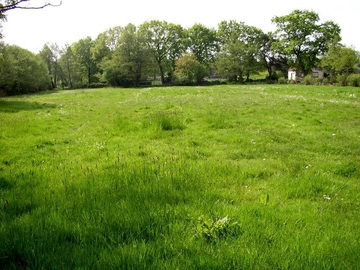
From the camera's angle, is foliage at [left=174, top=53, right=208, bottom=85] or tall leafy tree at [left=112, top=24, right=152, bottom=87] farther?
foliage at [left=174, top=53, right=208, bottom=85]

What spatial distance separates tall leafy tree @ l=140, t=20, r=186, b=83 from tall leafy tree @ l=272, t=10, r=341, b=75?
112 feet

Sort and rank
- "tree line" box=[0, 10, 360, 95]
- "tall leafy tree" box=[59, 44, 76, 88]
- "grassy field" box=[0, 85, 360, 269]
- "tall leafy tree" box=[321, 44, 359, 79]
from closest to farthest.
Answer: "grassy field" box=[0, 85, 360, 269] → "tall leafy tree" box=[321, 44, 359, 79] → "tree line" box=[0, 10, 360, 95] → "tall leafy tree" box=[59, 44, 76, 88]

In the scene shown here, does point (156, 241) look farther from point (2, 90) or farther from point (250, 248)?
point (2, 90)

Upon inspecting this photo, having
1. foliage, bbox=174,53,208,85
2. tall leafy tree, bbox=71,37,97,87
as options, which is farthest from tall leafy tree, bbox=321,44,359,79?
tall leafy tree, bbox=71,37,97,87

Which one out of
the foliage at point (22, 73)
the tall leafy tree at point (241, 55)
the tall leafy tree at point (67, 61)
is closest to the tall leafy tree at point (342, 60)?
the tall leafy tree at point (241, 55)

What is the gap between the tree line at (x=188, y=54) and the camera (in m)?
61.6

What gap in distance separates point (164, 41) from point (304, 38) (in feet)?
152

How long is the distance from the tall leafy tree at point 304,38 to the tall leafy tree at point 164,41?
34178 mm

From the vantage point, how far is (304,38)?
72.9 metres

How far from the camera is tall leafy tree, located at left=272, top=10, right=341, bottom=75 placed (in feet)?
233

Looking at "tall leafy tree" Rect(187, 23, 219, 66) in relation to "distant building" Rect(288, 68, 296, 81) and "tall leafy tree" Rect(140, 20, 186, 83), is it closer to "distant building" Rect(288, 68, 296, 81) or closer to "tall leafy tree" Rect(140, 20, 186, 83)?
"tall leafy tree" Rect(140, 20, 186, 83)

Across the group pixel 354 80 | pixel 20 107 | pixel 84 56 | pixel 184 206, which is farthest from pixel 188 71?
pixel 184 206

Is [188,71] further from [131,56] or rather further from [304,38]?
[304,38]

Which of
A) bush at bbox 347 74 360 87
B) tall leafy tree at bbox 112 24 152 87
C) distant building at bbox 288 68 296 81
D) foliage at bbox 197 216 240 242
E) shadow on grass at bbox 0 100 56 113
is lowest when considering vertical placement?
foliage at bbox 197 216 240 242
